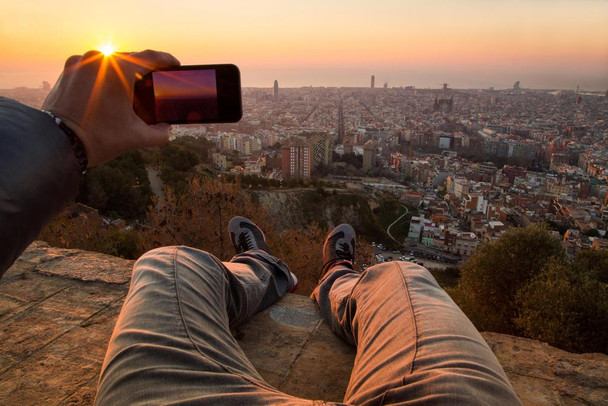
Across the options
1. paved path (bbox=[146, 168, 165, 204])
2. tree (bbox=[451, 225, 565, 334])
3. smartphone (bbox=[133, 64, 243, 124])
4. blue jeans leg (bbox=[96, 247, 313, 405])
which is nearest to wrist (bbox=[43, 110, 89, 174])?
smartphone (bbox=[133, 64, 243, 124])

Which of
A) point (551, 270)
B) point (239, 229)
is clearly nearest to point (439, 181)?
point (551, 270)

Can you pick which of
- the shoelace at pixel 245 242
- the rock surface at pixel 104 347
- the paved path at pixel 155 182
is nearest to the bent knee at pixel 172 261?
the rock surface at pixel 104 347

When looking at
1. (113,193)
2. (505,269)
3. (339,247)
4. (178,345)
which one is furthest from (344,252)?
(113,193)

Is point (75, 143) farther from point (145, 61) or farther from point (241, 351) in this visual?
point (241, 351)

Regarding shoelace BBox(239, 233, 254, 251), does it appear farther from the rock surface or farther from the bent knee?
the bent knee

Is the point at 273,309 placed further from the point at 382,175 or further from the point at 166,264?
the point at 382,175
